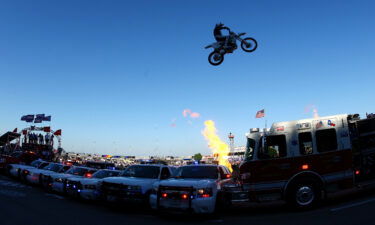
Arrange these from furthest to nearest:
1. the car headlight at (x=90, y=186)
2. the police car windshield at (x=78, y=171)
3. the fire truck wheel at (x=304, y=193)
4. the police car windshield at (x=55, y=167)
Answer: the police car windshield at (x=55, y=167), the police car windshield at (x=78, y=171), the car headlight at (x=90, y=186), the fire truck wheel at (x=304, y=193)

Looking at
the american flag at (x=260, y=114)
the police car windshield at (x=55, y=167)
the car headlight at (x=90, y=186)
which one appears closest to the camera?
the car headlight at (x=90, y=186)

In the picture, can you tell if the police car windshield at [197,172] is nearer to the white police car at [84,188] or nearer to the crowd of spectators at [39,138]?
the white police car at [84,188]

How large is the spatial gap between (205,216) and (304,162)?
11.2ft

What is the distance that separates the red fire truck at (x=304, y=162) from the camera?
874 cm

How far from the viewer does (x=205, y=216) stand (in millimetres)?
8492

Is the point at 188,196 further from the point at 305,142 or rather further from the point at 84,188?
the point at 84,188

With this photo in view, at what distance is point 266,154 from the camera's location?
29.3 ft

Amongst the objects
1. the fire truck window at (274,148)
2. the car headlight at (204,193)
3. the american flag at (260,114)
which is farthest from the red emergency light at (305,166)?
the american flag at (260,114)

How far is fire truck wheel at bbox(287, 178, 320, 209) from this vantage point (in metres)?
8.62

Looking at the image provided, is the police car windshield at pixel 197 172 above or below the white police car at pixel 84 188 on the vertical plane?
above

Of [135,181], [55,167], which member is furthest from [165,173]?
[55,167]

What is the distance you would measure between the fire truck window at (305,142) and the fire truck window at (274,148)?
1.64ft

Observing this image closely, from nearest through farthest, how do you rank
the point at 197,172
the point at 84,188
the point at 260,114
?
the point at 197,172, the point at 84,188, the point at 260,114

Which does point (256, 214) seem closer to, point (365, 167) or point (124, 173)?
point (365, 167)
